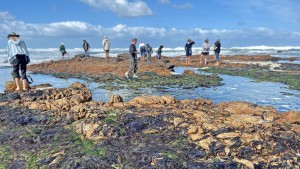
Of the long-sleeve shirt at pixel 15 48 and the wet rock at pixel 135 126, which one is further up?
the long-sleeve shirt at pixel 15 48

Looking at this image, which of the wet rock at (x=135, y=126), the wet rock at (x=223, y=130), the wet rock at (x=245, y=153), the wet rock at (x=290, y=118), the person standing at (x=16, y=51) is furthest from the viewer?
the person standing at (x=16, y=51)

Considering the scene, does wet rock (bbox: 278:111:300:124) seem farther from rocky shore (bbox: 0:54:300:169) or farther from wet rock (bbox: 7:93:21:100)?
wet rock (bbox: 7:93:21:100)

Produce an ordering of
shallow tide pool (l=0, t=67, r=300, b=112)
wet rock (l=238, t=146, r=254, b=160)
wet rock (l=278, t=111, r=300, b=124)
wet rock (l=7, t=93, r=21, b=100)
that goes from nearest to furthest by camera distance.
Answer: wet rock (l=238, t=146, r=254, b=160) < wet rock (l=278, t=111, r=300, b=124) < wet rock (l=7, t=93, r=21, b=100) < shallow tide pool (l=0, t=67, r=300, b=112)

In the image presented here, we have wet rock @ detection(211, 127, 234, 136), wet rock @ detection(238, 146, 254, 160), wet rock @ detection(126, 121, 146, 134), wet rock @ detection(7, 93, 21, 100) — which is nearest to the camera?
wet rock @ detection(238, 146, 254, 160)

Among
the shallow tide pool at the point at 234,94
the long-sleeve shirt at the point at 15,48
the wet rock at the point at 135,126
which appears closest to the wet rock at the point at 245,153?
the wet rock at the point at 135,126

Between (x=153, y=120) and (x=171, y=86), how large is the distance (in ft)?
32.4

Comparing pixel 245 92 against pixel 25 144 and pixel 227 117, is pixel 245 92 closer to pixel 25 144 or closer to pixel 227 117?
pixel 227 117

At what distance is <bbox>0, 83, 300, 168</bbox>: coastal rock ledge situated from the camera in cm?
515

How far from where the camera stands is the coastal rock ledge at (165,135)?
5.15 meters

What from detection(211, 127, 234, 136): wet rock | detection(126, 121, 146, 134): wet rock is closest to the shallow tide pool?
detection(211, 127, 234, 136): wet rock

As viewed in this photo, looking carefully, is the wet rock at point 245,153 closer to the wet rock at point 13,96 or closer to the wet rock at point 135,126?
the wet rock at point 135,126

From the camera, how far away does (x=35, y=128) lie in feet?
23.0

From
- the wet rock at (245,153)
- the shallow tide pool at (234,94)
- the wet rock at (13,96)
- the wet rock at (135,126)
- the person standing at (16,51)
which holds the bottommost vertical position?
the shallow tide pool at (234,94)

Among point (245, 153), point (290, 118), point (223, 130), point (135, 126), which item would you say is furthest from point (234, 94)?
point (245, 153)
